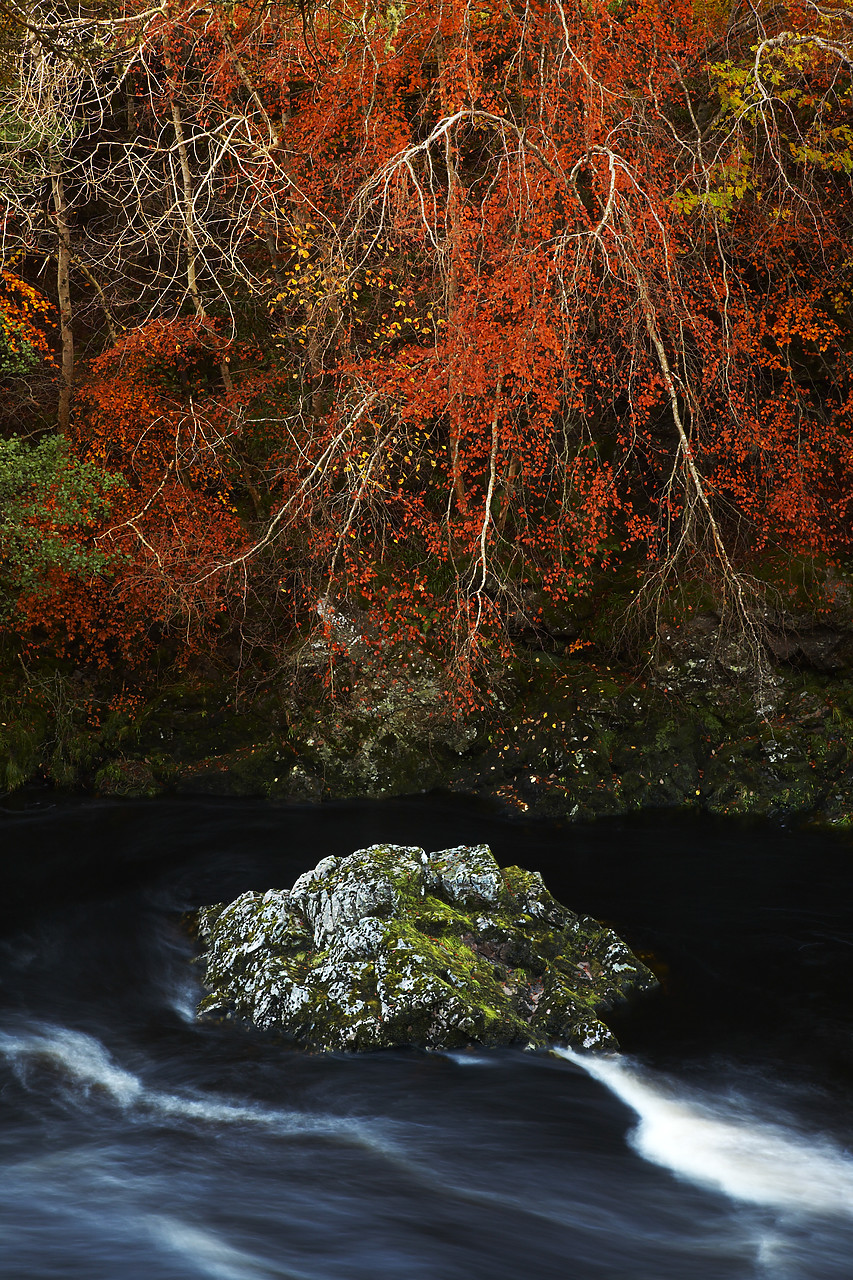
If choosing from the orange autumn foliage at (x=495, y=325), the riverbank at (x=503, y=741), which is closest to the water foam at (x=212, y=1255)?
the orange autumn foliage at (x=495, y=325)

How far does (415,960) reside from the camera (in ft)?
19.5

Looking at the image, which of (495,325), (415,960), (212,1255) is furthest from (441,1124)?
(495,325)

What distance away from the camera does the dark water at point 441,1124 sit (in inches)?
168

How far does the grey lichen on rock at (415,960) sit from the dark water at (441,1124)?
19 centimetres

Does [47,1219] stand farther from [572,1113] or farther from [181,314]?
[181,314]

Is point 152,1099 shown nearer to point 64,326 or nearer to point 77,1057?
point 77,1057

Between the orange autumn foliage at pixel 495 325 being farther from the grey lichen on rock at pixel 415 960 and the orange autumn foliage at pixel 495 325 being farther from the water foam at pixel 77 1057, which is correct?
the water foam at pixel 77 1057

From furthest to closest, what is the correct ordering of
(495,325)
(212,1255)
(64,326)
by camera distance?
(64,326), (495,325), (212,1255)

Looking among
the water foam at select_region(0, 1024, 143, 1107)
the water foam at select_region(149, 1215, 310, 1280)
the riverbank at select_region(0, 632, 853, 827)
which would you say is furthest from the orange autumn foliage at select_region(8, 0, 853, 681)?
the water foam at select_region(149, 1215, 310, 1280)

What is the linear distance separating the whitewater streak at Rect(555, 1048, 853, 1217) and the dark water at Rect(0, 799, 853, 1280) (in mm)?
14

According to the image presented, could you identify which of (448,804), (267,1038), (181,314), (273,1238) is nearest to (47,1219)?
(273,1238)

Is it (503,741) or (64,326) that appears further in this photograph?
(64,326)

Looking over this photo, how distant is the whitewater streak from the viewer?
478 cm

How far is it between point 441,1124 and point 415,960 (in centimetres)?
97
